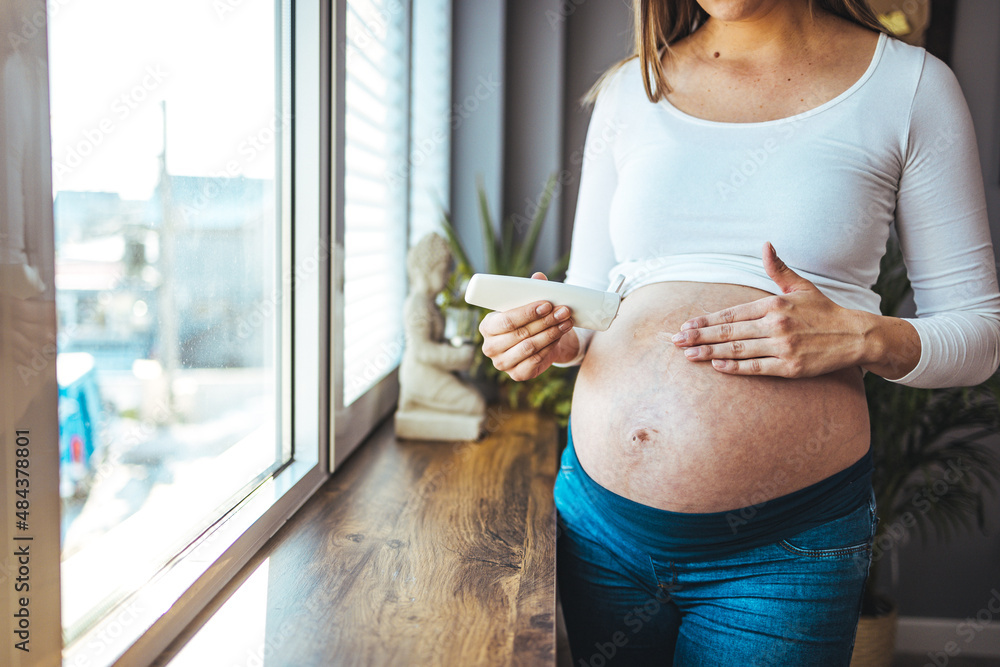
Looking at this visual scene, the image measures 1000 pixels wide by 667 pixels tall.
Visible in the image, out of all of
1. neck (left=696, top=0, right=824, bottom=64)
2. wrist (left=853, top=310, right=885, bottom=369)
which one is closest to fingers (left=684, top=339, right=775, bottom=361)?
wrist (left=853, top=310, right=885, bottom=369)

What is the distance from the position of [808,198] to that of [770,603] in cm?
50

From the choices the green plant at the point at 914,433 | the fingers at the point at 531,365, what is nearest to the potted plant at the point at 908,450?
the green plant at the point at 914,433

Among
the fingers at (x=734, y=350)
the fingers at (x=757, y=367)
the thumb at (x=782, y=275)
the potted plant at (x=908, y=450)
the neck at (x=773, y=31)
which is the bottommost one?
the potted plant at (x=908, y=450)

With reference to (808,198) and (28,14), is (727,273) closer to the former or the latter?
(808,198)

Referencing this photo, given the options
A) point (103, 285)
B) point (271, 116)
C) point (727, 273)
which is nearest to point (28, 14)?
point (103, 285)

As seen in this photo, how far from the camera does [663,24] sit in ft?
3.53

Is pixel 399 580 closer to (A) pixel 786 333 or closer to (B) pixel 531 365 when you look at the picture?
(B) pixel 531 365

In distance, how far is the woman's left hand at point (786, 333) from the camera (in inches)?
30.6

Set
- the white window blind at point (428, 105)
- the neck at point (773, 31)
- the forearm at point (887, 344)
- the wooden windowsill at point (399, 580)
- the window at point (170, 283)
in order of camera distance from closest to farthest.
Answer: the window at point (170, 283) → the wooden windowsill at point (399, 580) → the forearm at point (887, 344) → the neck at point (773, 31) → the white window blind at point (428, 105)

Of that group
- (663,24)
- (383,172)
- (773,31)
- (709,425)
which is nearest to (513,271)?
(383,172)

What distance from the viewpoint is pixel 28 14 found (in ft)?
1.64

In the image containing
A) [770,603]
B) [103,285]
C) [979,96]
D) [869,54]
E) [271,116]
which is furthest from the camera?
[979,96]

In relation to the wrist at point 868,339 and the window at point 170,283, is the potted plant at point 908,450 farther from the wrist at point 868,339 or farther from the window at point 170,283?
the window at point 170,283

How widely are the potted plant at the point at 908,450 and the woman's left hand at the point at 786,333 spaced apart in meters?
0.98
